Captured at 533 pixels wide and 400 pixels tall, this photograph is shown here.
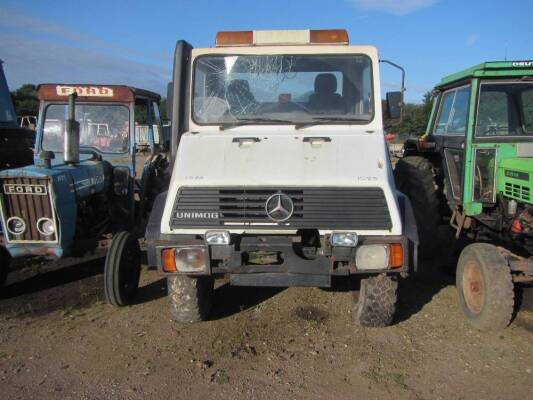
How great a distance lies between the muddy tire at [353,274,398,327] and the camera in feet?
12.7

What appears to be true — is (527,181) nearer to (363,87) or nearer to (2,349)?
(363,87)

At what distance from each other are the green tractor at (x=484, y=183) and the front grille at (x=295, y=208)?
4.28 feet

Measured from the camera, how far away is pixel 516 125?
17.5 ft

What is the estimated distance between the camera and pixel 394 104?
464 cm

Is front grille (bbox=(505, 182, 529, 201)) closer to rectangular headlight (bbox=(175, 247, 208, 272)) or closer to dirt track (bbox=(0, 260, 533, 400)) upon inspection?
dirt track (bbox=(0, 260, 533, 400))

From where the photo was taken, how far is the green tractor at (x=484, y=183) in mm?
4117

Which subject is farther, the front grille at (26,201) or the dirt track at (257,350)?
the front grille at (26,201)

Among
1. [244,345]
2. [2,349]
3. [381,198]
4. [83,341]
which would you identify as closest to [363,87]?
[381,198]

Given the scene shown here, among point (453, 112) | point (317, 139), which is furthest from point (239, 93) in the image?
point (453, 112)

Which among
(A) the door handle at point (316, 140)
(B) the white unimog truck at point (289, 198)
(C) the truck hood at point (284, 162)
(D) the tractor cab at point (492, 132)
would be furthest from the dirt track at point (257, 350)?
(A) the door handle at point (316, 140)

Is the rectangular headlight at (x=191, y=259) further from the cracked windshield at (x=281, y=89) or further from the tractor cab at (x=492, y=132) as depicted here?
the tractor cab at (x=492, y=132)

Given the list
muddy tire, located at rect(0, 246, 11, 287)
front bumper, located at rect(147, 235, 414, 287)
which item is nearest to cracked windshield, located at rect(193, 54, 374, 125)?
front bumper, located at rect(147, 235, 414, 287)

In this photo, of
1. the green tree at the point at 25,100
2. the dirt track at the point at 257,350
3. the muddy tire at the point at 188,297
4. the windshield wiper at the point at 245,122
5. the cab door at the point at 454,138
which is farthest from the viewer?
the green tree at the point at 25,100

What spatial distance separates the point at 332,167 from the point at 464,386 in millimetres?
1741
